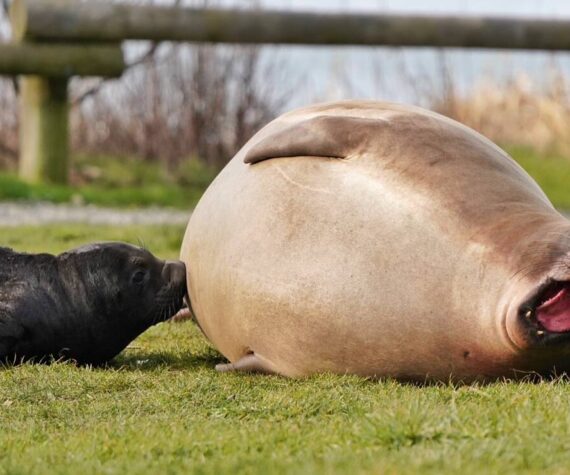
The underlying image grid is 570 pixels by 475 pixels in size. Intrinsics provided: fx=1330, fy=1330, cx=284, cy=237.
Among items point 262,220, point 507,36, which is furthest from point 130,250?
point 507,36

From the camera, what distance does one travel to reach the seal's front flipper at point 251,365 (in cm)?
478

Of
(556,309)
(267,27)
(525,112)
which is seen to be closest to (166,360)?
(556,309)

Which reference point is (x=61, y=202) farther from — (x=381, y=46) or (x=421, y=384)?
(x=421, y=384)

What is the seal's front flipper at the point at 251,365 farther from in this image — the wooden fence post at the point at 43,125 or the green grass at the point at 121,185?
the wooden fence post at the point at 43,125

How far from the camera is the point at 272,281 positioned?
4.65 meters

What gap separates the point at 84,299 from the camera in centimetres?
550

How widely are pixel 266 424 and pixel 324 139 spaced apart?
136 centimetres

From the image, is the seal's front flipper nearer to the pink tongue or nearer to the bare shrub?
the pink tongue

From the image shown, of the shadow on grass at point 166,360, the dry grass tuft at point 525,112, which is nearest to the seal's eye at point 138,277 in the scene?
the shadow on grass at point 166,360

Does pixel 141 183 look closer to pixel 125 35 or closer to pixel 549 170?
pixel 125 35

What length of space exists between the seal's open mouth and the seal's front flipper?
1129mm

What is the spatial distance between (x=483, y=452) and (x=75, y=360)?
251cm

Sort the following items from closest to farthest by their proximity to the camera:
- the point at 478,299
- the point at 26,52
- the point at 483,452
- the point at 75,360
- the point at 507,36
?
the point at 483,452, the point at 478,299, the point at 75,360, the point at 26,52, the point at 507,36

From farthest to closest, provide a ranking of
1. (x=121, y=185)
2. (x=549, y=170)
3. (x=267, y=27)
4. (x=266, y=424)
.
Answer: (x=549, y=170), (x=121, y=185), (x=267, y=27), (x=266, y=424)
